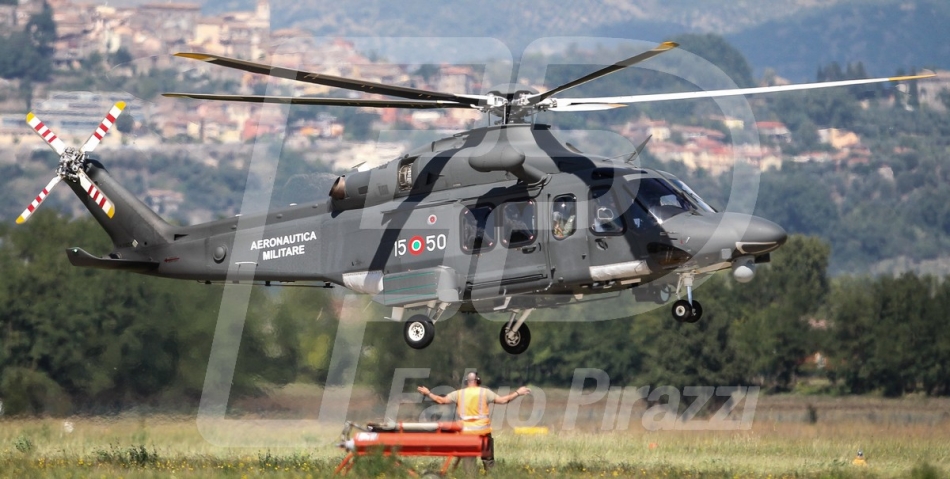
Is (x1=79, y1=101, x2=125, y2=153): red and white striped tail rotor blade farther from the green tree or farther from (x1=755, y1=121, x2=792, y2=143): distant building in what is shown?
(x1=755, y1=121, x2=792, y2=143): distant building

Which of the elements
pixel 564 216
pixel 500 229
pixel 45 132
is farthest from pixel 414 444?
pixel 45 132

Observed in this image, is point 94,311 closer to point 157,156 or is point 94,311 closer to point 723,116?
point 157,156

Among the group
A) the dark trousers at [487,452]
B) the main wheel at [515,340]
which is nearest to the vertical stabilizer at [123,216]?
the main wheel at [515,340]

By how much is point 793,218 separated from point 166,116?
68959mm

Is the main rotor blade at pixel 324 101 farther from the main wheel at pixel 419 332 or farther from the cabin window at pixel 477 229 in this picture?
the main wheel at pixel 419 332

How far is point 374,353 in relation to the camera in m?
29.8

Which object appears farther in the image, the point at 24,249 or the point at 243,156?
the point at 243,156

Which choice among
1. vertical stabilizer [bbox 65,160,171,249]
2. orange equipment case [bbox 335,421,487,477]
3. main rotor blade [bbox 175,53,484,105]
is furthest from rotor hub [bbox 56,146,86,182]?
orange equipment case [bbox 335,421,487,477]

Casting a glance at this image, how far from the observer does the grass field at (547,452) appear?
15898 millimetres

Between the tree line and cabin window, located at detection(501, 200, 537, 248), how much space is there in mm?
4159

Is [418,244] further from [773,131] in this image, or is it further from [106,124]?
[773,131]

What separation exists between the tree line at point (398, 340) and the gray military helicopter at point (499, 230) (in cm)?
385

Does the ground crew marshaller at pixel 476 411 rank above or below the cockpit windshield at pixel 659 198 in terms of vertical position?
below

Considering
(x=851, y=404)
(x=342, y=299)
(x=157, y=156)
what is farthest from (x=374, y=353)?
(x=157, y=156)
